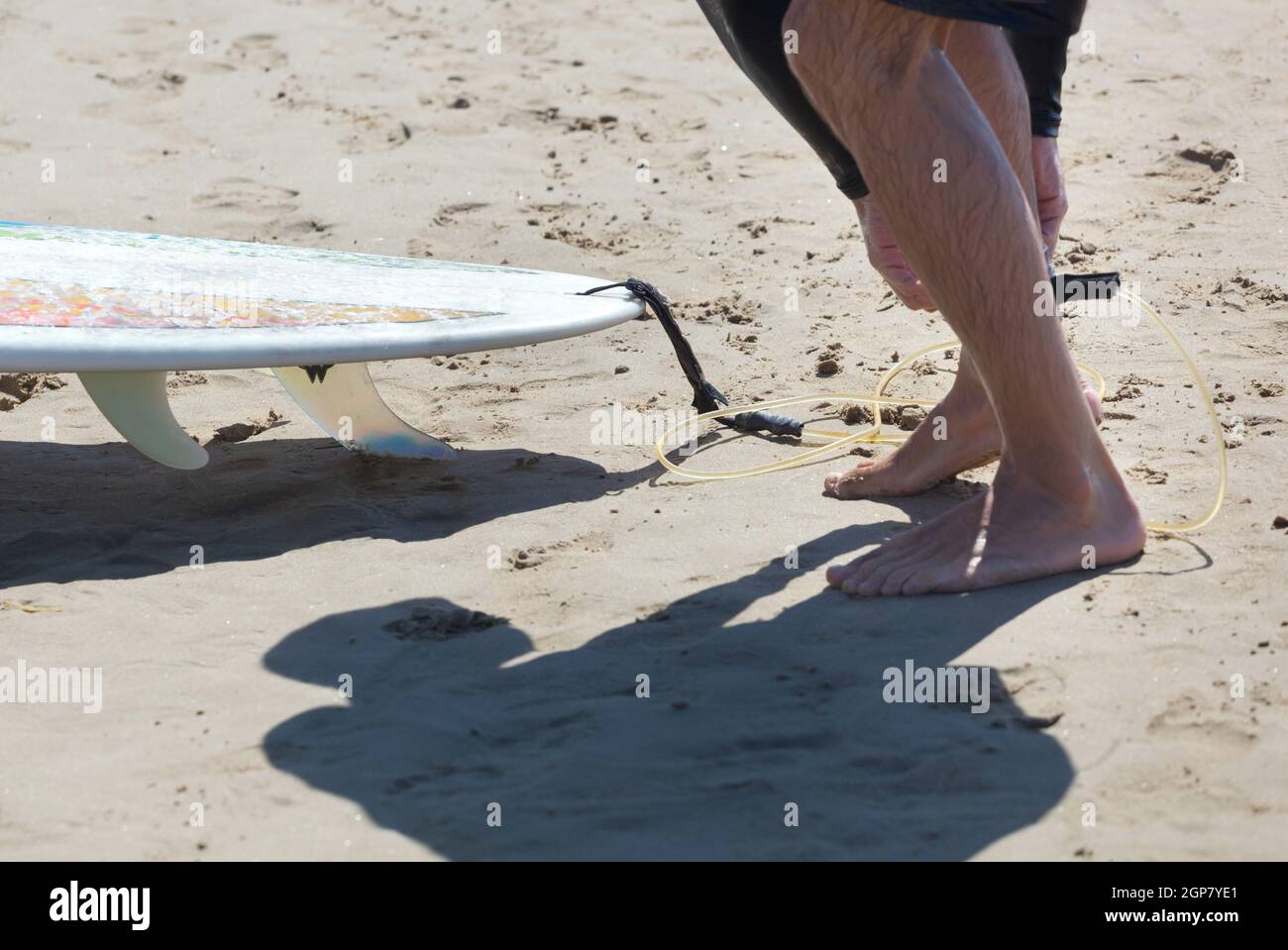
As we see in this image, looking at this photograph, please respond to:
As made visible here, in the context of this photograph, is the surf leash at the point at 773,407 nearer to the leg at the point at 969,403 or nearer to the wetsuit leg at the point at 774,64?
the leg at the point at 969,403

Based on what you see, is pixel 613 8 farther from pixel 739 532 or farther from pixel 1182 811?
pixel 1182 811

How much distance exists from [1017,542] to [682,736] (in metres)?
0.62

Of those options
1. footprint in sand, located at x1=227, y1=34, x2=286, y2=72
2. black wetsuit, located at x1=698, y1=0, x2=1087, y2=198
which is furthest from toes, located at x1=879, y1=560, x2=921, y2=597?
footprint in sand, located at x1=227, y1=34, x2=286, y2=72

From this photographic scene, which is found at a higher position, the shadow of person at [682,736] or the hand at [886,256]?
the hand at [886,256]

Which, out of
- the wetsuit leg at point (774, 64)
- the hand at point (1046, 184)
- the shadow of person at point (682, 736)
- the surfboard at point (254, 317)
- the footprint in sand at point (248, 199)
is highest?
the wetsuit leg at point (774, 64)

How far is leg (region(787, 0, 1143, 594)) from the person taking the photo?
191 cm

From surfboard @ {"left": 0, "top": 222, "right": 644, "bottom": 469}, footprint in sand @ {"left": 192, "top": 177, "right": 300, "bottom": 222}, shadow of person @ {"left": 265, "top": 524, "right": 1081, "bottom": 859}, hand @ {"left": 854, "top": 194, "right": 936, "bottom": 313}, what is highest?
hand @ {"left": 854, "top": 194, "right": 936, "bottom": 313}

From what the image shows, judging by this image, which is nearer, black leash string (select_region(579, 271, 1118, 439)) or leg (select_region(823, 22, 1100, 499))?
leg (select_region(823, 22, 1100, 499))

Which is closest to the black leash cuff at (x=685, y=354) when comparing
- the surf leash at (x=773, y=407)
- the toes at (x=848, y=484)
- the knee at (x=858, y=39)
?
the surf leash at (x=773, y=407)

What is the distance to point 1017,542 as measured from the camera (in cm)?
207

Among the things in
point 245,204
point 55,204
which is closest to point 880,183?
point 245,204

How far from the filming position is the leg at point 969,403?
228 cm

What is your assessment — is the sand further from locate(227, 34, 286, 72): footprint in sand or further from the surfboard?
locate(227, 34, 286, 72): footprint in sand

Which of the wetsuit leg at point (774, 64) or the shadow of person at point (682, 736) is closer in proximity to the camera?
the shadow of person at point (682, 736)
